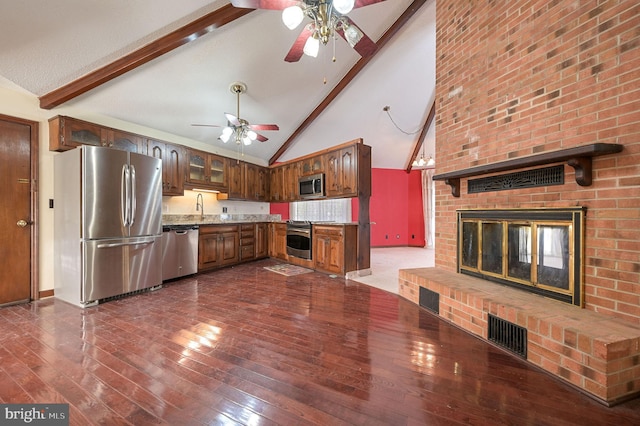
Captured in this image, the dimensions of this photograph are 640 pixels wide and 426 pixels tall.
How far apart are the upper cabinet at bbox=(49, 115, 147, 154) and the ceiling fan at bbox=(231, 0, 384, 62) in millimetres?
2936

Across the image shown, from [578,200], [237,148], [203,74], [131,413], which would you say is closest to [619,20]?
[578,200]

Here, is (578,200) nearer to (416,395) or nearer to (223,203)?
(416,395)

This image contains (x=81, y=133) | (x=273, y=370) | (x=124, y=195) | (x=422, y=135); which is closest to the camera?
(x=273, y=370)

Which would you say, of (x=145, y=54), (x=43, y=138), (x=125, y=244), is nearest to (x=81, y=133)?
(x=43, y=138)

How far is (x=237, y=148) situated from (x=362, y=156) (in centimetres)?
311

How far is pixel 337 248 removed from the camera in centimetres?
441

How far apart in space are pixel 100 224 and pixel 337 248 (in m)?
3.18

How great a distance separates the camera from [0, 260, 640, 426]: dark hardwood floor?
1.34 m

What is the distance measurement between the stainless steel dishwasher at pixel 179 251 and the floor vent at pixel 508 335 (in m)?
4.12

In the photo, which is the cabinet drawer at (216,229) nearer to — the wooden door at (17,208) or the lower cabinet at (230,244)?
the lower cabinet at (230,244)

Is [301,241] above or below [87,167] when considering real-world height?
below

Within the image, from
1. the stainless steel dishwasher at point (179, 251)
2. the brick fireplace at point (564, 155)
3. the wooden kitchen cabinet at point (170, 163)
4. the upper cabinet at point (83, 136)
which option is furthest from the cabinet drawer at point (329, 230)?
the upper cabinet at point (83, 136)

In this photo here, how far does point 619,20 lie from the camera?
170cm

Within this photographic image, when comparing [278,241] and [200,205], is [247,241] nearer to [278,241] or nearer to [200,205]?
[278,241]
